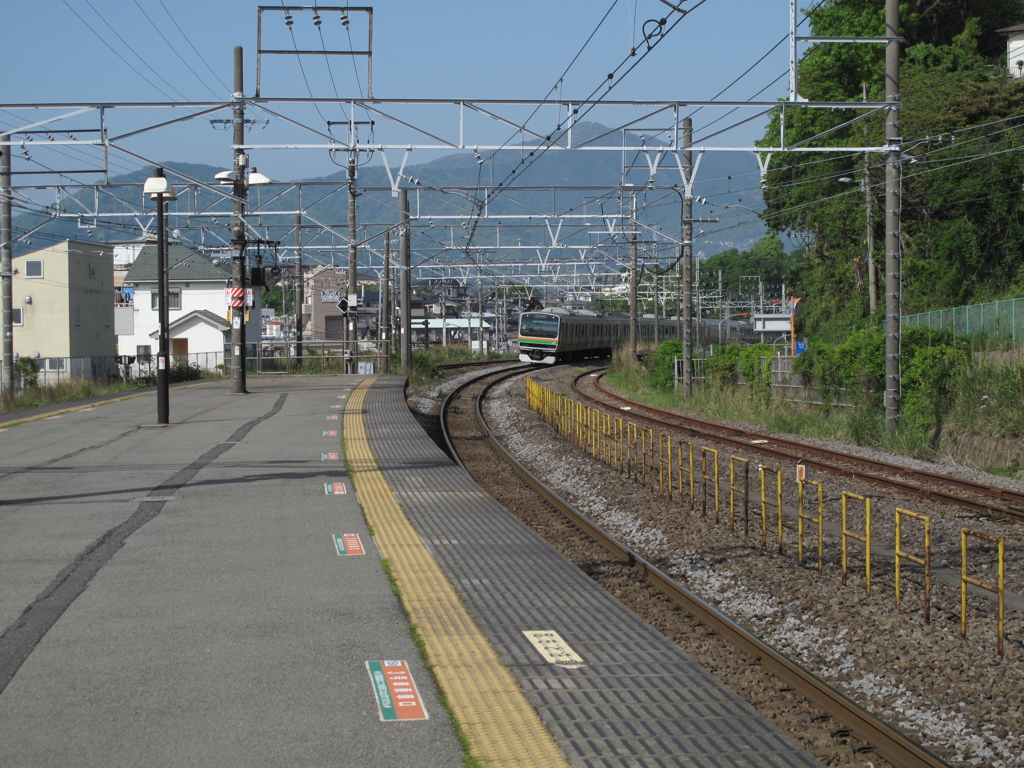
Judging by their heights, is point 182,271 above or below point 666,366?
above

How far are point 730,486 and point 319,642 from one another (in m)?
6.22

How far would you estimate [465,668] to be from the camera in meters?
5.02

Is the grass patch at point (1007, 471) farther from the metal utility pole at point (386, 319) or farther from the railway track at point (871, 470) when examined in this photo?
the metal utility pole at point (386, 319)

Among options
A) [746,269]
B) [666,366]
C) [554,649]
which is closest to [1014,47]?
[666,366]

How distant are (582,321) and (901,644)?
1900 inches

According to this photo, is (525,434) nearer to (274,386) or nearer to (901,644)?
(274,386)

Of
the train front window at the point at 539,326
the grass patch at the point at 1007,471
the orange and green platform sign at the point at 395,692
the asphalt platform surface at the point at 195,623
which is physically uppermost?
the train front window at the point at 539,326

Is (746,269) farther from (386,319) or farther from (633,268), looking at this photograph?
(386,319)

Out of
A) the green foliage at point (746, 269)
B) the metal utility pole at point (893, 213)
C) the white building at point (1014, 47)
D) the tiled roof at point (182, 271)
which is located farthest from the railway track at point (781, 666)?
the green foliage at point (746, 269)

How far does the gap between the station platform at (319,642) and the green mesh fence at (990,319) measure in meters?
15.4

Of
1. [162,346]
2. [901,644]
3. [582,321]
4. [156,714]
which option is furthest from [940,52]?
[156,714]

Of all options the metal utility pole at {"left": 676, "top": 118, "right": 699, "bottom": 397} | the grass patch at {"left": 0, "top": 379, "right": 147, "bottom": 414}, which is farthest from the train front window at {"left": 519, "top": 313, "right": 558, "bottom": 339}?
the grass patch at {"left": 0, "top": 379, "right": 147, "bottom": 414}

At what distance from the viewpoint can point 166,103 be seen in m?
17.2

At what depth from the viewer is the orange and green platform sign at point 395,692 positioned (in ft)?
14.4
